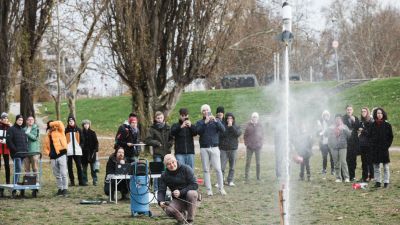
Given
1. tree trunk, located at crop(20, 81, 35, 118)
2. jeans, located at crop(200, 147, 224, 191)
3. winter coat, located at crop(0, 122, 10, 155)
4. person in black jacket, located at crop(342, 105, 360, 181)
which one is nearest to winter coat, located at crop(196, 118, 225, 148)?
jeans, located at crop(200, 147, 224, 191)

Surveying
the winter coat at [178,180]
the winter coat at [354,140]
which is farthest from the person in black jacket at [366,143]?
the winter coat at [178,180]

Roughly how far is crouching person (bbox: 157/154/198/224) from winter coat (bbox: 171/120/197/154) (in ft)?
11.2

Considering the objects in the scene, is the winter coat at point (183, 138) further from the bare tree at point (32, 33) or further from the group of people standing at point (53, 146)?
the bare tree at point (32, 33)

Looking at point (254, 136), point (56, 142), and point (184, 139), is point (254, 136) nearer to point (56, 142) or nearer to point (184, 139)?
point (184, 139)

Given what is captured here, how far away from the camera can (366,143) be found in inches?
611

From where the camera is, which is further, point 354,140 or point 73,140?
point 73,140

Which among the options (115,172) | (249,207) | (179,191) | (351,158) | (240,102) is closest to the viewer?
(179,191)

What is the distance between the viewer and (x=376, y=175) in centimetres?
1483

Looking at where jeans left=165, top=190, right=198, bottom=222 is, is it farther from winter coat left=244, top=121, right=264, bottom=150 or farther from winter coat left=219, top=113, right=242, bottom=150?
winter coat left=244, top=121, right=264, bottom=150

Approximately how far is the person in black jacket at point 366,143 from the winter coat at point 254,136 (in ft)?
8.44

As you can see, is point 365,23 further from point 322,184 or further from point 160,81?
point 322,184

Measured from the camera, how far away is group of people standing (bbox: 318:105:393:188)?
1459 cm

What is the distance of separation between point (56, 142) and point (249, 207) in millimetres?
4704

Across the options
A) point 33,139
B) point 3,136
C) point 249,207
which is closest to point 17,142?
point 33,139
